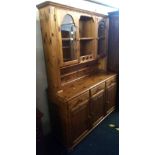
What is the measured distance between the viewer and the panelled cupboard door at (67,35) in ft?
5.63

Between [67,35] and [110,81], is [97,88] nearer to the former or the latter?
[110,81]

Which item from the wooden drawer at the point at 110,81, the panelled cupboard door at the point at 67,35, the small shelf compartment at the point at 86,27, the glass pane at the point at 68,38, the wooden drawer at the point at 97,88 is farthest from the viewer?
the wooden drawer at the point at 110,81

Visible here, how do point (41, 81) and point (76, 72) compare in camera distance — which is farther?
point (76, 72)

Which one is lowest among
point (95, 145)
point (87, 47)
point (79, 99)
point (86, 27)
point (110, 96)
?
point (95, 145)

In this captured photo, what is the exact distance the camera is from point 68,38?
193cm

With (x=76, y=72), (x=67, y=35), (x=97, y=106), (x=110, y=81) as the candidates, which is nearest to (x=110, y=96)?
(x=110, y=81)

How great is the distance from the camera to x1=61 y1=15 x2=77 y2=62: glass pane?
1847 millimetres

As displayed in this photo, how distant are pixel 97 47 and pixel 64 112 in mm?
1300

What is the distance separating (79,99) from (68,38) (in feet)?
2.65

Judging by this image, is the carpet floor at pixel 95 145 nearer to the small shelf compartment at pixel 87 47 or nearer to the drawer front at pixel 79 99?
the drawer front at pixel 79 99

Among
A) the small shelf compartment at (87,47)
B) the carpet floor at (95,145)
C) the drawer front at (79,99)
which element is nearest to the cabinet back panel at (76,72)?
the small shelf compartment at (87,47)

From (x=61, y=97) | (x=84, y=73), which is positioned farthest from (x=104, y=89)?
(x=61, y=97)

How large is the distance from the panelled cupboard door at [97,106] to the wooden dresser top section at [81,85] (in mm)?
195
